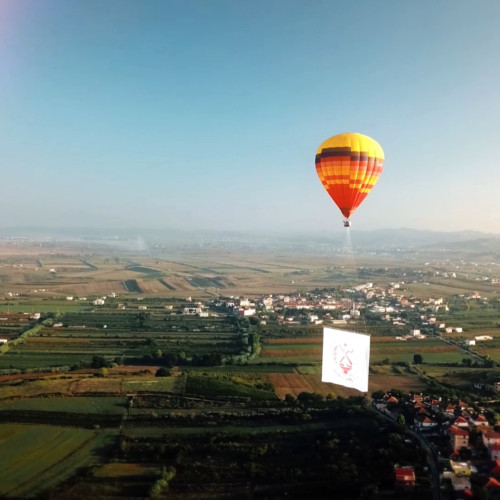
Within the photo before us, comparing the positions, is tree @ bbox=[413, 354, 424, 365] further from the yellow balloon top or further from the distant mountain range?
the distant mountain range

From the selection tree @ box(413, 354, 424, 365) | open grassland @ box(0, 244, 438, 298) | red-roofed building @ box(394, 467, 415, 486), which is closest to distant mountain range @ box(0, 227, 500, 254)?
open grassland @ box(0, 244, 438, 298)

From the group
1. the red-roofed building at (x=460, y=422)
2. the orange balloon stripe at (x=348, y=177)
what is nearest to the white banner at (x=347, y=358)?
the red-roofed building at (x=460, y=422)

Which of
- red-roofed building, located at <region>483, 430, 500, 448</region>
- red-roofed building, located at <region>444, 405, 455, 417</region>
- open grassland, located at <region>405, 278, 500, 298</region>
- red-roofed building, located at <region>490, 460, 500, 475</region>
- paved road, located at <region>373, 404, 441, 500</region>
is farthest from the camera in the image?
open grassland, located at <region>405, 278, 500, 298</region>

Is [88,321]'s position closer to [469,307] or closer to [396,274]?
[469,307]

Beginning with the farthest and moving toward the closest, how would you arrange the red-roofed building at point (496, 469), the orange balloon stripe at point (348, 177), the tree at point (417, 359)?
the tree at point (417, 359), the orange balloon stripe at point (348, 177), the red-roofed building at point (496, 469)

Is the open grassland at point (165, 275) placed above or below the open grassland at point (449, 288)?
below

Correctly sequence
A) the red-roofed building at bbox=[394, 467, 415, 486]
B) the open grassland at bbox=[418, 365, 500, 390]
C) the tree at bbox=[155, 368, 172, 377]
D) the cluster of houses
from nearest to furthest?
the red-roofed building at bbox=[394, 467, 415, 486] → the cluster of houses → the open grassland at bbox=[418, 365, 500, 390] → the tree at bbox=[155, 368, 172, 377]

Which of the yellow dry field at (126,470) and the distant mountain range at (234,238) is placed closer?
the yellow dry field at (126,470)

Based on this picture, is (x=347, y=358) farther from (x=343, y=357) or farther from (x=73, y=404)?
(x=73, y=404)

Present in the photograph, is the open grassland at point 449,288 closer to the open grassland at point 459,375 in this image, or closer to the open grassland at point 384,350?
the open grassland at point 384,350
